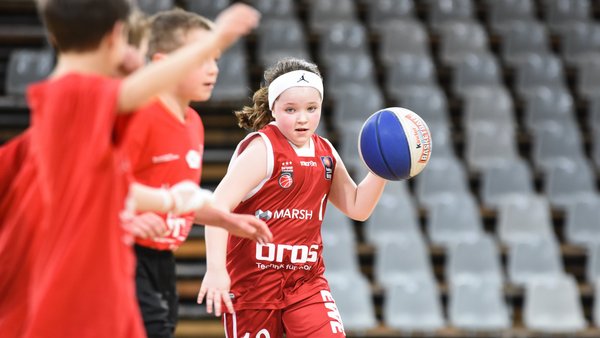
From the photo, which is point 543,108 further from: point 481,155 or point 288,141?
point 288,141

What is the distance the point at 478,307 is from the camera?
26.1 ft

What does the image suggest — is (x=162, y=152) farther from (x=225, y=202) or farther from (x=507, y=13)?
(x=507, y=13)

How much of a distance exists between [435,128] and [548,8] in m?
3.22

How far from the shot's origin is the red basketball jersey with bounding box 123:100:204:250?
317 cm

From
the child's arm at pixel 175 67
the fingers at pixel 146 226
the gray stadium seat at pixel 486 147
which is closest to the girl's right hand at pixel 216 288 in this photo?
the fingers at pixel 146 226

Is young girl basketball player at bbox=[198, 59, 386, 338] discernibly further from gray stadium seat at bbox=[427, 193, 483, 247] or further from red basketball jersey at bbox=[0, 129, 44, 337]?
gray stadium seat at bbox=[427, 193, 483, 247]

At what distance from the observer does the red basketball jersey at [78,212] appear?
247cm

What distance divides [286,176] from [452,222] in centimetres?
491

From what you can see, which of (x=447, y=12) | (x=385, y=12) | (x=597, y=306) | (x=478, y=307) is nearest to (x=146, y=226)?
(x=478, y=307)

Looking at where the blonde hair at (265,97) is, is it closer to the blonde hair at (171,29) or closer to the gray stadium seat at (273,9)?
the blonde hair at (171,29)

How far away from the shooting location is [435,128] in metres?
9.45

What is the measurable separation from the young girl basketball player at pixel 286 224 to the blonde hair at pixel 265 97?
Answer: 0.04 metres

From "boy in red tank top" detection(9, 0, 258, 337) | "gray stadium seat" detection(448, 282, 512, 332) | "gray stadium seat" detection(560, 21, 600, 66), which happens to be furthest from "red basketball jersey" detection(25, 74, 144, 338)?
"gray stadium seat" detection(560, 21, 600, 66)

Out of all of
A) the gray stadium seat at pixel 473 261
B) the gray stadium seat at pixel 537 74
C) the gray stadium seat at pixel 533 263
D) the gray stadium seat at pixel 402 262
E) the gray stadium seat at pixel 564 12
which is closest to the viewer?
the gray stadium seat at pixel 402 262
